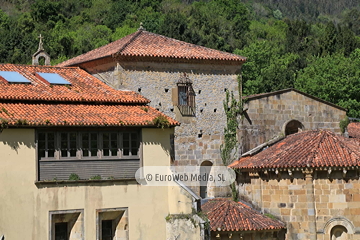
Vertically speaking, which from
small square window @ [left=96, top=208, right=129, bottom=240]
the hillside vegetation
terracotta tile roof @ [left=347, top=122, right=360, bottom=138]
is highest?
the hillside vegetation

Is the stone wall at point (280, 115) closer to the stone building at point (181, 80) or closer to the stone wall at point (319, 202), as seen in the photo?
the stone building at point (181, 80)

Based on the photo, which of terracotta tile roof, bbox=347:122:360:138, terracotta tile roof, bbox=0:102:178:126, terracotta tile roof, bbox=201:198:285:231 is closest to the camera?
terracotta tile roof, bbox=0:102:178:126

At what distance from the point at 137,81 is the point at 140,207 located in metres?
8.33

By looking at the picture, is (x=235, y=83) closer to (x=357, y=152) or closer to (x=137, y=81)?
(x=137, y=81)

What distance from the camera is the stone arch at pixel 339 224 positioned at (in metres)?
29.3

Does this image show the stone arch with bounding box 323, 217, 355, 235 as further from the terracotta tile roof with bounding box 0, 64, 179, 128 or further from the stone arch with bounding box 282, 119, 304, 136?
the terracotta tile roof with bounding box 0, 64, 179, 128

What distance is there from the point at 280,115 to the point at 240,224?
8167 millimetres

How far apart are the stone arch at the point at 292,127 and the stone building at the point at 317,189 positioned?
4.64 meters

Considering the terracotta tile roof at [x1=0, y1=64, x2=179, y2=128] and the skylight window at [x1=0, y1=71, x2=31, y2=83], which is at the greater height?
the skylight window at [x1=0, y1=71, x2=31, y2=83]

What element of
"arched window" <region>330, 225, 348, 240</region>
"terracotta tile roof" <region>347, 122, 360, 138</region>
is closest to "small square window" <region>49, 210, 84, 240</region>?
"arched window" <region>330, 225, 348, 240</region>

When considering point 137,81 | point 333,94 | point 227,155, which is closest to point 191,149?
point 227,155

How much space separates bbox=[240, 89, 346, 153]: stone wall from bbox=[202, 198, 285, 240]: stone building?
4400 mm

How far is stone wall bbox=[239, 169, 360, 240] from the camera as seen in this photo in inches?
1153

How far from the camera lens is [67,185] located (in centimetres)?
2403
